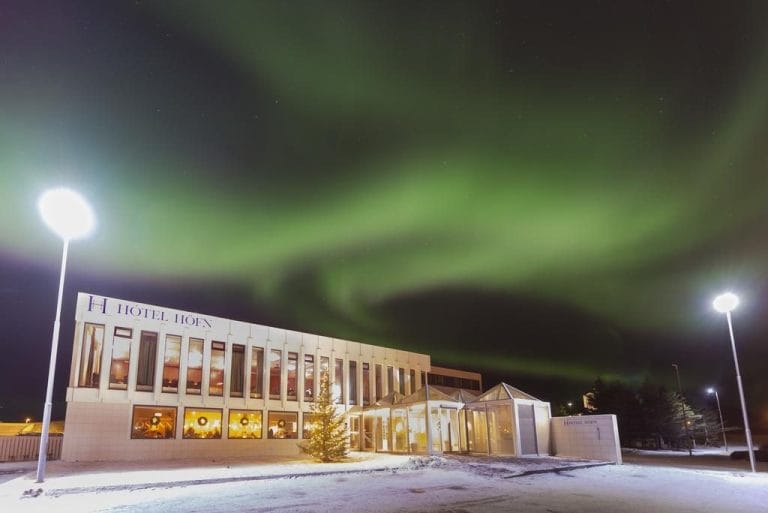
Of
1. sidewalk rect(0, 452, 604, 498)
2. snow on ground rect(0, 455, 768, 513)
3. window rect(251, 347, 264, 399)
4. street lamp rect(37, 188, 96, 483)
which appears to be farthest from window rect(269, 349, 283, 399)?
street lamp rect(37, 188, 96, 483)

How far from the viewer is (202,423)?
100 feet

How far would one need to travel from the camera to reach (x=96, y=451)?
26.2 m

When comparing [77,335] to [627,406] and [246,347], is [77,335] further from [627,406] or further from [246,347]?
[627,406]

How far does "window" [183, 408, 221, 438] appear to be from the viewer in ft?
98.3

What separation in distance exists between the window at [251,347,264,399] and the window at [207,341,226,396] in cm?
232

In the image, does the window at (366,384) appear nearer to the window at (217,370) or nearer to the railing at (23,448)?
the window at (217,370)

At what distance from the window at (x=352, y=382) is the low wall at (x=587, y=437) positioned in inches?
640

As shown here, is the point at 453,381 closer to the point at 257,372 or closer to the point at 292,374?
the point at 292,374

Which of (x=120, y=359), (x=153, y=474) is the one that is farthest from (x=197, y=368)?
(x=153, y=474)

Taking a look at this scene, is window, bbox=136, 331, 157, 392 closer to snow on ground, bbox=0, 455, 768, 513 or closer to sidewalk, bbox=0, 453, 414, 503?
sidewalk, bbox=0, 453, 414, 503

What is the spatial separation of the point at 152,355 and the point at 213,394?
4.68 meters

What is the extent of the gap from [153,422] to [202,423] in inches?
120

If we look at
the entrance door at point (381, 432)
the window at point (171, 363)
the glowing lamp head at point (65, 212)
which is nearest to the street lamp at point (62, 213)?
the glowing lamp head at point (65, 212)

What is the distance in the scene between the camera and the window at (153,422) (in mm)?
27828
